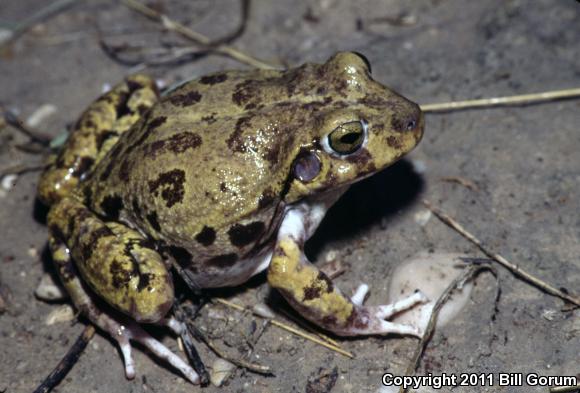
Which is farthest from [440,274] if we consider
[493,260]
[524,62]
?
[524,62]

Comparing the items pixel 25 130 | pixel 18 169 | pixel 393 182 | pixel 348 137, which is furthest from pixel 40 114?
pixel 348 137

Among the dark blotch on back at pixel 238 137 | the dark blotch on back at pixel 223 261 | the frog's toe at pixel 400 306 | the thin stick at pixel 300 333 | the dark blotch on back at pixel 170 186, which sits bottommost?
the thin stick at pixel 300 333

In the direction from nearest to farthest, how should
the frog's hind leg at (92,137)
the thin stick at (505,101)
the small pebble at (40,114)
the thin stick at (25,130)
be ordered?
1. the frog's hind leg at (92,137)
2. the thin stick at (505,101)
3. the thin stick at (25,130)
4. the small pebble at (40,114)

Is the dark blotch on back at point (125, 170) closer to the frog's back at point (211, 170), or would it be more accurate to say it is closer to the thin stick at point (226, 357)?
the frog's back at point (211, 170)

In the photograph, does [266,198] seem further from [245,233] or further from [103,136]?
[103,136]

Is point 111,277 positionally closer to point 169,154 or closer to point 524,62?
point 169,154

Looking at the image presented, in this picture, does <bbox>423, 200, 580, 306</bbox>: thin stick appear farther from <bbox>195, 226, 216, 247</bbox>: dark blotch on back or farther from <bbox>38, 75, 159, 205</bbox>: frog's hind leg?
<bbox>38, 75, 159, 205</bbox>: frog's hind leg

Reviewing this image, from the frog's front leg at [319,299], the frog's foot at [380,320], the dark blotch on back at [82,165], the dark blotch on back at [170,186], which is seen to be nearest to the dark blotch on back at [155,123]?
the dark blotch on back at [170,186]
